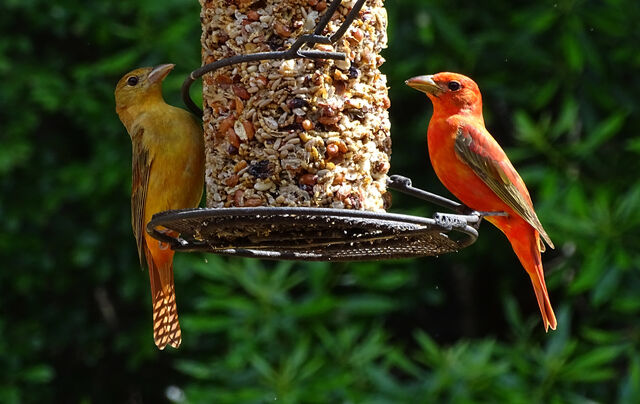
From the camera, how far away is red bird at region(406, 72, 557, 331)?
4484 millimetres

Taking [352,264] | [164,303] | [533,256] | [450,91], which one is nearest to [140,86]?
[164,303]

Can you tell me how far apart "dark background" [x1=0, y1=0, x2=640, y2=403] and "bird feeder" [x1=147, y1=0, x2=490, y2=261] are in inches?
123

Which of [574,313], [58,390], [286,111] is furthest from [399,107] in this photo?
[286,111]

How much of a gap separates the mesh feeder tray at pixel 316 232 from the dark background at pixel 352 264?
9.57 feet

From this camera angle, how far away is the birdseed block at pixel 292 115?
3.93 metres

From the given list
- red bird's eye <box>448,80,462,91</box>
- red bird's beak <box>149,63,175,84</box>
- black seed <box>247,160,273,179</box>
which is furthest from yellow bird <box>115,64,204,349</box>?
red bird's eye <box>448,80,462,91</box>

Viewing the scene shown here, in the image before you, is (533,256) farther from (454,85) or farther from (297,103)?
(297,103)

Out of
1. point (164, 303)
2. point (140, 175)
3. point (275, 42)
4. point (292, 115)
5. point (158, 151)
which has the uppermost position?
point (275, 42)

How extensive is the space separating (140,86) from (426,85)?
132cm

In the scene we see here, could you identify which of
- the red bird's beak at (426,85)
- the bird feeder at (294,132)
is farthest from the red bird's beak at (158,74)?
the red bird's beak at (426,85)

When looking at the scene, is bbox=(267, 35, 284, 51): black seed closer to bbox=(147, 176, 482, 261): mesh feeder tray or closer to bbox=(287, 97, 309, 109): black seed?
bbox=(287, 97, 309, 109): black seed

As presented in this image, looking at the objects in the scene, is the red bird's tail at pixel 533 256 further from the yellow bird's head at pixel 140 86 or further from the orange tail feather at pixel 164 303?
the yellow bird's head at pixel 140 86

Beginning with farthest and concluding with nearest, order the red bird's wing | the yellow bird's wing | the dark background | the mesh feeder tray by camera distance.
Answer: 1. the dark background
2. the yellow bird's wing
3. the red bird's wing
4. the mesh feeder tray

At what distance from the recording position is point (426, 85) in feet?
14.9
